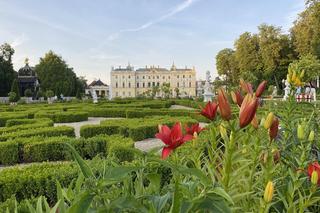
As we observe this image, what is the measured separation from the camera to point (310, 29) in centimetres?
3247

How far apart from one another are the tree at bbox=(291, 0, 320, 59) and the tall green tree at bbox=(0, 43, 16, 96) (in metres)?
41.3

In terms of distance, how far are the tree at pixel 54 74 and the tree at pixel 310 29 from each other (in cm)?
3889

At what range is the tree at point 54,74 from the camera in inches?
2325

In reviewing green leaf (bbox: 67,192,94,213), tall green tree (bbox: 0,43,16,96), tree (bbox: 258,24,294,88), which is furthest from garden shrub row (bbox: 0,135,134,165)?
tall green tree (bbox: 0,43,16,96)

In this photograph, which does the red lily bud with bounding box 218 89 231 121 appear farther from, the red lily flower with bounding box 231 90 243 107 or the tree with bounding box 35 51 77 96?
the tree with bounding box 35 51 77 96

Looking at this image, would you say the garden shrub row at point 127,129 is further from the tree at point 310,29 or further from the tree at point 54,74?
the tree at point 54,74

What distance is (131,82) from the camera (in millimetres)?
100438

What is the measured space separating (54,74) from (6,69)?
848cm

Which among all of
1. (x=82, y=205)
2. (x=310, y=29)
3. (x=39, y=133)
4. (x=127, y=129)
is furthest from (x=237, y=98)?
(x=310, y=29)

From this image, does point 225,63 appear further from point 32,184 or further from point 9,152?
point 32,184

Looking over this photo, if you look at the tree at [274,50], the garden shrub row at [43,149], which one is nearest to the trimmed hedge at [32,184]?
the garden shrub row at [43,149]

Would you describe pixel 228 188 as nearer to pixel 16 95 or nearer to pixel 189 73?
pixel 16 95

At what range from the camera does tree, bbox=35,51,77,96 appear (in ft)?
194

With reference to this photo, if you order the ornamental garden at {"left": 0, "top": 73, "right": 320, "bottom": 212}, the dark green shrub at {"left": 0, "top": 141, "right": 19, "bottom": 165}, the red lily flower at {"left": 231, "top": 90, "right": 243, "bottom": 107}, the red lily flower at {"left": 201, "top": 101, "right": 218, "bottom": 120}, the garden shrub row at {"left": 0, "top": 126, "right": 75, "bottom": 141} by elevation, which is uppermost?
the red lily flower at {"left": 231, "top": 90, "right": 243, "bottom": 107}
